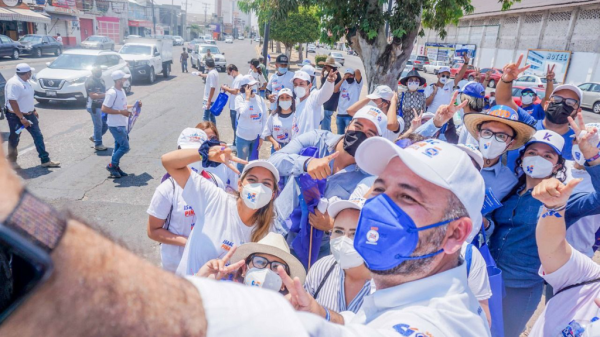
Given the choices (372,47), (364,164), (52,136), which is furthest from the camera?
(52,136)

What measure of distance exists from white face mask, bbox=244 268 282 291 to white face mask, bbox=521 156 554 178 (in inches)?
82.6

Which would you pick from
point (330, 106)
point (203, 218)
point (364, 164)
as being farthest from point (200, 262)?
point (330, 106)

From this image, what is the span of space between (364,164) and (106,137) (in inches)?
359

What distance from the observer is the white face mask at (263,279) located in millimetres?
2264

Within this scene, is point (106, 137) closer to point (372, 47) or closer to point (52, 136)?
point (52, 136)

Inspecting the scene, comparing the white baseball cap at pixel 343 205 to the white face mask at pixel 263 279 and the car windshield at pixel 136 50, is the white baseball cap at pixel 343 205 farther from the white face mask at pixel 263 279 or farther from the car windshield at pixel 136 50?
the car windshield at pixel 136 50

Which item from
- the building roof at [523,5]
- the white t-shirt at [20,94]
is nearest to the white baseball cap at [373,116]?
the white t-shirt at [20,94]

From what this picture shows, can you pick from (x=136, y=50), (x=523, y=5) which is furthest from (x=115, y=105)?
(x=523, y=5)

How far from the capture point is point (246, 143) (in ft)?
22.0

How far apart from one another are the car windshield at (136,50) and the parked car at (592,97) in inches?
873

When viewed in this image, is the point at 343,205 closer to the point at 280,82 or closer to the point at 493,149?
the point at 493,149

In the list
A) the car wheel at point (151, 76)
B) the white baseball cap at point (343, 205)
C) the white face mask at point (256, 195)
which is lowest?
the car wheel at point (151, 76)

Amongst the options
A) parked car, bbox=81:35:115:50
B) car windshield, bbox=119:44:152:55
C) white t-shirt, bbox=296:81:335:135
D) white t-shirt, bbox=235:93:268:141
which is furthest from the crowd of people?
parked car, bbox=81:35:115:50

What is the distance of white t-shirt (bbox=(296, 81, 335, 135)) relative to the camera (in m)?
5.76
